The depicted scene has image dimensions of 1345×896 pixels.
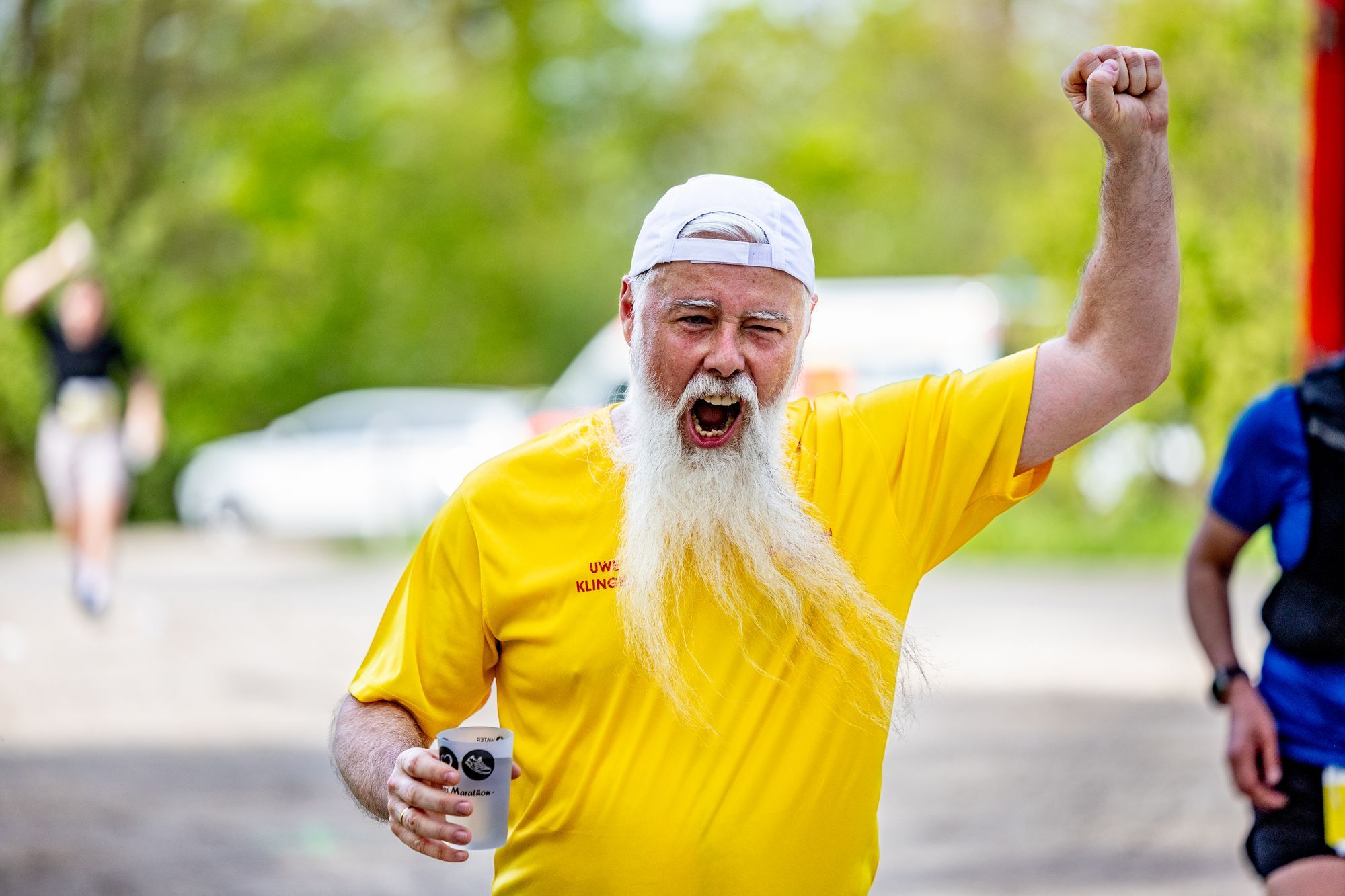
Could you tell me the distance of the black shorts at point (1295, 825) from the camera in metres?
3.32

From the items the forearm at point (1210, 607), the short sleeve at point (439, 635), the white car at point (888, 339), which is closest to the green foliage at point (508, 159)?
the white car at point (888, 339)

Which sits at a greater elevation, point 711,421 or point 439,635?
point 711,421

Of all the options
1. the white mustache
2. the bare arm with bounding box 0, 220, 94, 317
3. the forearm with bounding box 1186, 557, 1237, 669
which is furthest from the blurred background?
the bare arm with bounding box 0, 220, 94, 317

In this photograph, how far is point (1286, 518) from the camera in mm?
3473

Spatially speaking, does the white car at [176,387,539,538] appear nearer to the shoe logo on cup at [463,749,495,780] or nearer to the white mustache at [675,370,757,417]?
the white mustache at [675,370,757,417]

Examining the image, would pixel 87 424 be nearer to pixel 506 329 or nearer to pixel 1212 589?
pixel 1212 589

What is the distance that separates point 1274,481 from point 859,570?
50.5 inches

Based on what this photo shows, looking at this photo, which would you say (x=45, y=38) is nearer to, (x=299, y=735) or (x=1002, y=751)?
(x=299, y=735)

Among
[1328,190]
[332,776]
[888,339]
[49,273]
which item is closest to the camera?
[1328,190]

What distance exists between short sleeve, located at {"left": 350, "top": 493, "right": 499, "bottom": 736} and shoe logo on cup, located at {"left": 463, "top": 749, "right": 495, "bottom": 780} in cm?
25

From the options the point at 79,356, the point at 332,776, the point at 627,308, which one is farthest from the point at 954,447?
the point at 79,356

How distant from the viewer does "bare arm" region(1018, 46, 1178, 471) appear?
8.48 ft

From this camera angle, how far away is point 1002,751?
800 centimetres

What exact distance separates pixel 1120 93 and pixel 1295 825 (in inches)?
64.3
